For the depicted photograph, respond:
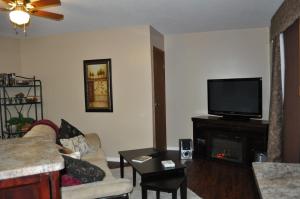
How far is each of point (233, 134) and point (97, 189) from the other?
3070mm

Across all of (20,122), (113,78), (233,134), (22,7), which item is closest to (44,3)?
(22,7)

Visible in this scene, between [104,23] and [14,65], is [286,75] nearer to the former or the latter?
[104,23]

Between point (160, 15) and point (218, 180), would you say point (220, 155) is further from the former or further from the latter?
point (160, 15)

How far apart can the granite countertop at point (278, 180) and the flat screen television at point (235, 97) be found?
2639 mm

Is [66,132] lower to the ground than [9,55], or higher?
lower

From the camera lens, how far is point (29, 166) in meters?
1.20

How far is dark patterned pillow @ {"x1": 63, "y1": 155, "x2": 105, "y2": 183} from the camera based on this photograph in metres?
2.23

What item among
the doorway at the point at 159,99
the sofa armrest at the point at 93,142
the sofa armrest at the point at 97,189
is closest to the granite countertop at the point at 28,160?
the sofa armrest at the point at 97,189

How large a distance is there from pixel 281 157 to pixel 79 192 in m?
2.78

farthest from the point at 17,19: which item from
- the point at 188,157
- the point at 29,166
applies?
the point at 188,157

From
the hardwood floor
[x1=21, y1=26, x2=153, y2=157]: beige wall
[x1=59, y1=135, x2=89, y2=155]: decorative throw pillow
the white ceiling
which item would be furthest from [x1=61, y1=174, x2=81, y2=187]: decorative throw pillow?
[x1=21, y1=26, x2=153, y2=157]: beige wall

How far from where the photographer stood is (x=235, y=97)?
15.4 ft

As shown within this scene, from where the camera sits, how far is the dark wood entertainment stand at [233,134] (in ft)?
14.0

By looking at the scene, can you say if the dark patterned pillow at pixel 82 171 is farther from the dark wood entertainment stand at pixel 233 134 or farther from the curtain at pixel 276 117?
the dark wood entertainment stand at pixel 233 134
